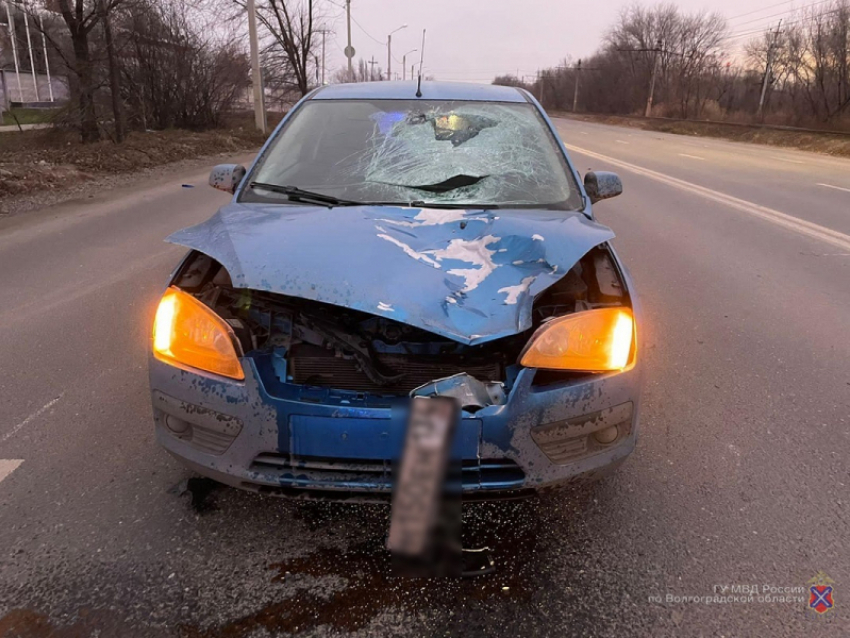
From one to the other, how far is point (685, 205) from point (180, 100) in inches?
850

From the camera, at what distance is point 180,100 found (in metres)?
24.6

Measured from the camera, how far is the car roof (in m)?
3.88

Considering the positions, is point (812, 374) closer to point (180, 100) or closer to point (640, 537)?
point (640, 537)

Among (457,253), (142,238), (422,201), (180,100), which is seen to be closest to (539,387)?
(457,253)

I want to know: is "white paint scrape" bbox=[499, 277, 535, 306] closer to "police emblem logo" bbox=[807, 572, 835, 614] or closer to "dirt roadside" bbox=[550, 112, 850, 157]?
"police emblem logo" bbox=[807, 572, 835, 614]

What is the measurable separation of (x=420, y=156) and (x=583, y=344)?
170 centimetres

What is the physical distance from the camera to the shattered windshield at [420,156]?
311 cm

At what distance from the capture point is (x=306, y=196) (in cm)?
304

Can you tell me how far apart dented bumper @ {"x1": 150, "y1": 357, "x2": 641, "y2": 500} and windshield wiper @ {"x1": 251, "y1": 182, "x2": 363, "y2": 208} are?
3.62ft

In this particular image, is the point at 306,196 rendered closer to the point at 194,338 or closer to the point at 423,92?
the point at 194,338

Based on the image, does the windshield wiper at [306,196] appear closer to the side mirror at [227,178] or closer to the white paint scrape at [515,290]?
the side mirror at [227,178]

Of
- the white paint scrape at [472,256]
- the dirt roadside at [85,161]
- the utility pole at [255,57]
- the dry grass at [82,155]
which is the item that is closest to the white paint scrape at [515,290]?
the white paint scrape at [472,256]

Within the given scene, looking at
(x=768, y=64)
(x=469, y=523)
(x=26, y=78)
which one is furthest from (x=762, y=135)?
(x=26, y=78)

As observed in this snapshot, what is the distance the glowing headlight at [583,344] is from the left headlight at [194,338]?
3.37 ft
